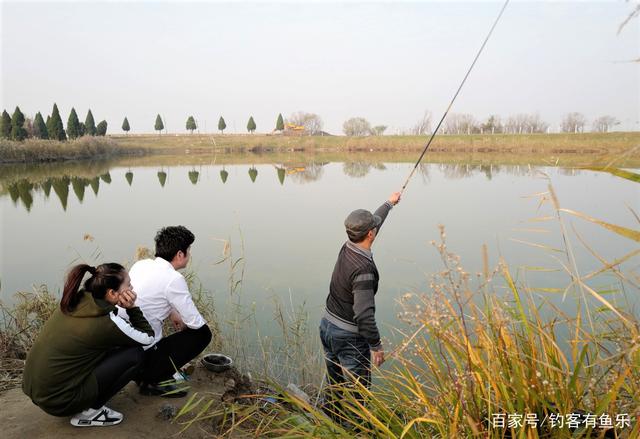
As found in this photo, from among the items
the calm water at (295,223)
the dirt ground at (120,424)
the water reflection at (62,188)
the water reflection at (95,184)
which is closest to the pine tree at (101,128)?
the calm water at (295,223)

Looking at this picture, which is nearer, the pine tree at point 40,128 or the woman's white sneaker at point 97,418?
the woman's white sneaker at point 97,418

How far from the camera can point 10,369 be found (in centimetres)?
313

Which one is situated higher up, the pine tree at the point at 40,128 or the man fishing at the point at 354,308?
the pine tree at the point at 40,128

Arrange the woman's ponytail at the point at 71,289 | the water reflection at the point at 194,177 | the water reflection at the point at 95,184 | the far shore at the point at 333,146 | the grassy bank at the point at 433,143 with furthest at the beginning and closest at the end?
1. the grassy bank at the point at 433,143
2. the far shore at the point at 333,146
3. the water reflection at the point at 194,177
4. the water reflection at the point at 95,184
5. the woman's ponytail at the point at 71,289

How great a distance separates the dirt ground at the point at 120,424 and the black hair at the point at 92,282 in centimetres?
69

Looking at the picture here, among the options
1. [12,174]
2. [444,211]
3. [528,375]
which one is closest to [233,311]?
[528,375]

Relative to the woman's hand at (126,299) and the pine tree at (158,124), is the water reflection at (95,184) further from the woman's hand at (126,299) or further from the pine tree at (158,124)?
Answer: the pine tree at (158,124)

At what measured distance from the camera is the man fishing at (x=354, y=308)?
7.77ft

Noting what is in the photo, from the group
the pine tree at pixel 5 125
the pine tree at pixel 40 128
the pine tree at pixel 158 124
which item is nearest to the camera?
the pine tree at pixel 5 125

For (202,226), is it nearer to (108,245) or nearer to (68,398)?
(108,245)

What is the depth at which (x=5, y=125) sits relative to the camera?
29422 millimetres

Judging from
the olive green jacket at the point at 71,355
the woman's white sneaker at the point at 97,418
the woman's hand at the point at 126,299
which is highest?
the woman's hand at the point at 126,299

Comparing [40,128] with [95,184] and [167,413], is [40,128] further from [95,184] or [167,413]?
[167,413]

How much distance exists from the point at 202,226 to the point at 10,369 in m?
5.99
